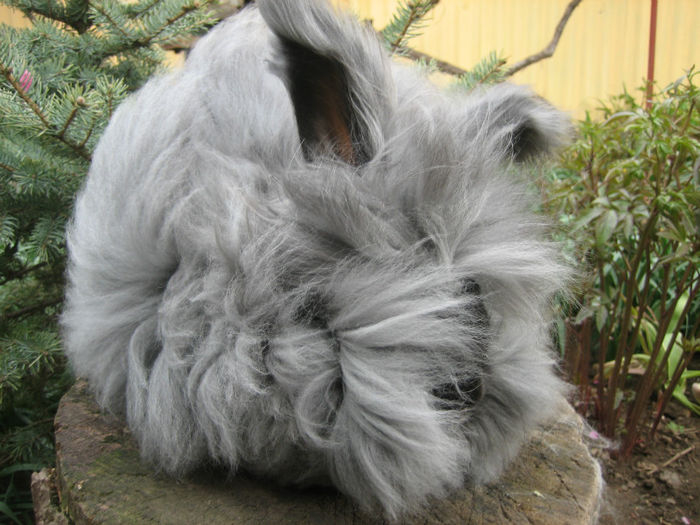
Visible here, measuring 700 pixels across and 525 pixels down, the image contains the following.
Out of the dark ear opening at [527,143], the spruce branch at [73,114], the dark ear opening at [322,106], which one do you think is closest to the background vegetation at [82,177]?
the spruce branch at [73,114]

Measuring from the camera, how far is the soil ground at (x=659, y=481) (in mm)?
2188

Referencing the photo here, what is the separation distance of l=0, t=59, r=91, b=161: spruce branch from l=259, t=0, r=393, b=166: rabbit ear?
721mm

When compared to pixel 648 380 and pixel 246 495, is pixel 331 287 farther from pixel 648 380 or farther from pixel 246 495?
pixel 648 380

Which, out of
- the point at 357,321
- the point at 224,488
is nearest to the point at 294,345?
the point at 357,321

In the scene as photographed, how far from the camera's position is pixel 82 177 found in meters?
1.82

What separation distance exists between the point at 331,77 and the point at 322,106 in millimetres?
63

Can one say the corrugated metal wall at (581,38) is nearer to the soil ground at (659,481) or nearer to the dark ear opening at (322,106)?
the soil ground at (659,481)

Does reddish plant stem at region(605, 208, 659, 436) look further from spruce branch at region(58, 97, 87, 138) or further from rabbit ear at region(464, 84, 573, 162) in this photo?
spruce branch at region(58, 97, 87, 138)

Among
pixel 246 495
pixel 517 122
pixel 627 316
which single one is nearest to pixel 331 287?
pixel 246 495

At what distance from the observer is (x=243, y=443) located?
1.06 m

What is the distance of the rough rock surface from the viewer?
1.11 meters

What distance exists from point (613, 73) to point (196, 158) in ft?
15.3

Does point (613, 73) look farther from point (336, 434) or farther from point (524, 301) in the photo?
point (336, 434)

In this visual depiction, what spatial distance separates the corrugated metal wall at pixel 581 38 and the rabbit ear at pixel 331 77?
12.4 ft
